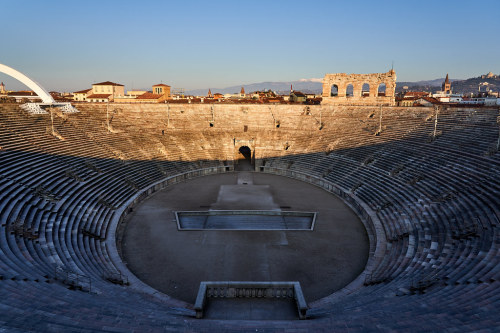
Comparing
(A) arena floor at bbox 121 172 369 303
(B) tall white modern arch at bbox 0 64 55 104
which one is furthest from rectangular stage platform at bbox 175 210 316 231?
(B) tall white modern arch at bbox 0 64 55 104

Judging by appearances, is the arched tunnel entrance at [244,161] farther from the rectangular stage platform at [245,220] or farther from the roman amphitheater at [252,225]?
the rectangular stage platform at [245,220]

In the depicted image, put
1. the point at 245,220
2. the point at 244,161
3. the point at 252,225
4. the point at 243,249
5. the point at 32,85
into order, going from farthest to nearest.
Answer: the point at 244,161, the point at 32,85, the point at 245,220, the point at 252,225, the point at 243,249

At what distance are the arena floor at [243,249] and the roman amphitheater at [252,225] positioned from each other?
0.10 metres

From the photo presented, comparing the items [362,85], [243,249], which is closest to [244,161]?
[362,85]

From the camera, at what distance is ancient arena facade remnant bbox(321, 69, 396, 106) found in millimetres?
38250

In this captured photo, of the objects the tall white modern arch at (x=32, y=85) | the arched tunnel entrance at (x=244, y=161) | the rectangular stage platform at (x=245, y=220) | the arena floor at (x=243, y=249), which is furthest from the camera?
the arched tunnel entrance at (x=244, y=161)

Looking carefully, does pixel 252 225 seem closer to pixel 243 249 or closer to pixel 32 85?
pixel 243 249

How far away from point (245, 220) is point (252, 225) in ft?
2.84

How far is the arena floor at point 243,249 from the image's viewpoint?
14.2m

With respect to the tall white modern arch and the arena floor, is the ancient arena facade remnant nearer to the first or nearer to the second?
the arena floor

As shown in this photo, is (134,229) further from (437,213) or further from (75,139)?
(437,213)

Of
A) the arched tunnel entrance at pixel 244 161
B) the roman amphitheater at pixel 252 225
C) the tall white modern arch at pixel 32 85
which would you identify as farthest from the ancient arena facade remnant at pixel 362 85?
the tall white modern arch at pixel 32 85

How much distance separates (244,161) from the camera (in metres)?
38.7

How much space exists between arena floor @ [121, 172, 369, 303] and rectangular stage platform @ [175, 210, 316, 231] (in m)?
0.64
